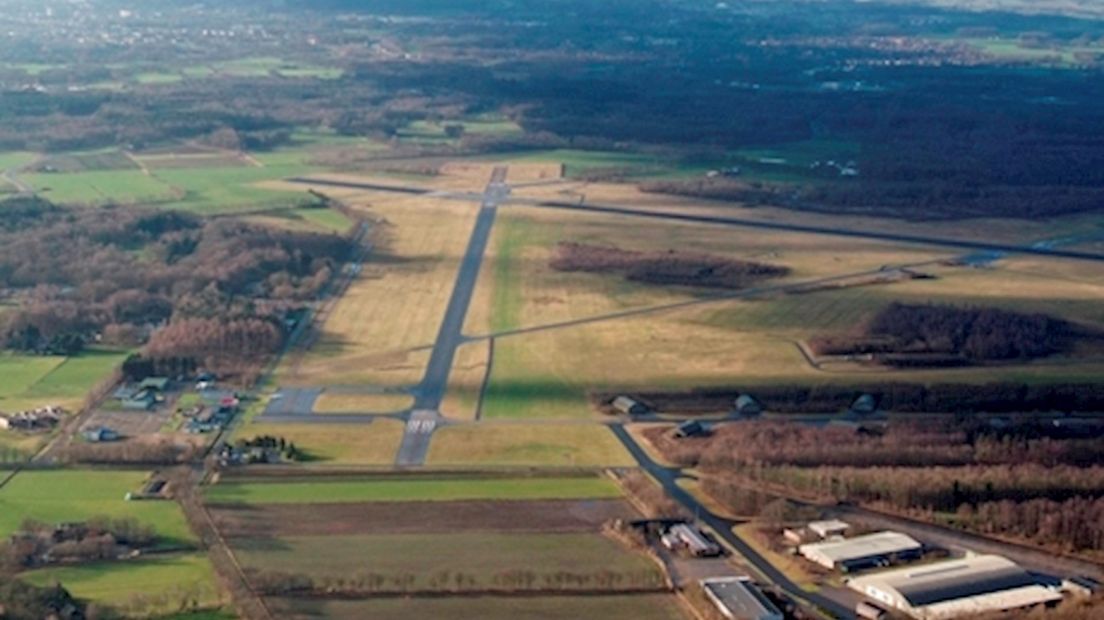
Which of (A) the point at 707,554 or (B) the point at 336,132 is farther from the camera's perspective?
(B) the point at 336,132

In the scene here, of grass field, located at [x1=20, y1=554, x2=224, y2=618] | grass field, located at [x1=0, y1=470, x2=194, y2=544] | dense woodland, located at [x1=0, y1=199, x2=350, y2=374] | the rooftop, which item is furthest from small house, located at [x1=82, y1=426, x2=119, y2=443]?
the rooftop

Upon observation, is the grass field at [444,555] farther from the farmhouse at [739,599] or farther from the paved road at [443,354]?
the paved road at [443,354]

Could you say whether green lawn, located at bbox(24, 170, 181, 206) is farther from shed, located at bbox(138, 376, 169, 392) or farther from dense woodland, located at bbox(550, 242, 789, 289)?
shed, located at bbox(138, 376, 169, 392)

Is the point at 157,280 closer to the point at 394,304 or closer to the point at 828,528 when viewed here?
the point at 394,304

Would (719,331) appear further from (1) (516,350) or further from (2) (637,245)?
(2) (637,245)

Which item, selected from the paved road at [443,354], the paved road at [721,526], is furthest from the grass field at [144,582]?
the paved road at [721,526]

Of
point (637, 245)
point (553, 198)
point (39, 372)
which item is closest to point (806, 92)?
point (553, 198)
